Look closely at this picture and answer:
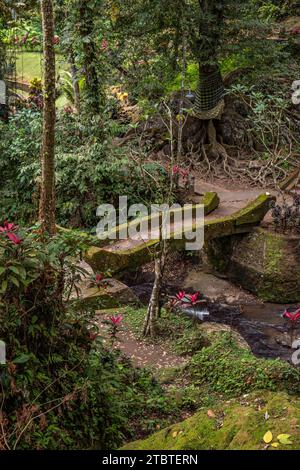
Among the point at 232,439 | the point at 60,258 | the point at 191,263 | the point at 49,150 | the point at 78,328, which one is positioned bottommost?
A: the point at 191,263

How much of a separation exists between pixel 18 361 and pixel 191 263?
8.19 m

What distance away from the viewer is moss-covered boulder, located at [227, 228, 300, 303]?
10.4 meters

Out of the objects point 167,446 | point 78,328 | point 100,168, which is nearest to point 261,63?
point 100,168

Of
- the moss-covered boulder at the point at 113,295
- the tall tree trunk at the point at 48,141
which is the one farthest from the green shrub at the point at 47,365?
the moss-covered boulder at the point at 113,295

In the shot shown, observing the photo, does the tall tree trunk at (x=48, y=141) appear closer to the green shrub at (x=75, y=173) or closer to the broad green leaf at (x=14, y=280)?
the broad green leaf at (x=14, y=280)

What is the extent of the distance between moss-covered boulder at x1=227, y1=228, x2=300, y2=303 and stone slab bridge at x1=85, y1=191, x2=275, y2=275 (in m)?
0.40

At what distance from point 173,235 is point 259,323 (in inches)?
81.8

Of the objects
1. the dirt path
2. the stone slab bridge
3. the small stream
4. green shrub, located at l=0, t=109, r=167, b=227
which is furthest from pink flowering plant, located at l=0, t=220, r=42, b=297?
green shrub, located at l=0, t=109, r=167, b=227

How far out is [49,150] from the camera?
5.49 m

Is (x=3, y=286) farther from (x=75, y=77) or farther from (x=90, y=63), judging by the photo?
(x=75, y=77)

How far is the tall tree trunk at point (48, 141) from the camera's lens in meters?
5.42

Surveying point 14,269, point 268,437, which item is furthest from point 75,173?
point 268,437

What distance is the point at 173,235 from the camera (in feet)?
31.7

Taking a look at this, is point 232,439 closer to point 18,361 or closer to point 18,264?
point 18,361
